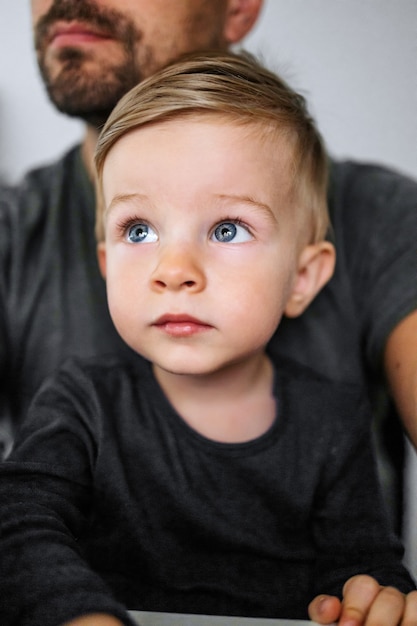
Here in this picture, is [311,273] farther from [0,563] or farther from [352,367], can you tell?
[0,563]

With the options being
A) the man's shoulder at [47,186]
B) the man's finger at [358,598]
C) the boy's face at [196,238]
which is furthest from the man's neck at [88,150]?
the man's finger at [358,598]

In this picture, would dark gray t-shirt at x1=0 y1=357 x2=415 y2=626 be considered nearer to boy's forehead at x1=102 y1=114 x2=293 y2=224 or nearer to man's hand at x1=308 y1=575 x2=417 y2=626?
man's hand at x1=308 y1=575 x2=417 y2=626

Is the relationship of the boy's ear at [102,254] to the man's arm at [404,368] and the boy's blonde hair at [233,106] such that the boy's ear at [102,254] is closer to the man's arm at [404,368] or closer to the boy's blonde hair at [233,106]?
the boy's blonde hair at [233,106]

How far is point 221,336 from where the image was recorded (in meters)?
0.54

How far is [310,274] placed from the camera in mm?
632

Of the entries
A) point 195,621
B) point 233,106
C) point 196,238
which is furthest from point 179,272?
point 195,621

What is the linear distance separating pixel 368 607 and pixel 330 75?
1.57ft

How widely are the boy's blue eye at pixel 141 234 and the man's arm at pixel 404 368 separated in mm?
266

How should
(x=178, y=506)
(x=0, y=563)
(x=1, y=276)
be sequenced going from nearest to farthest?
1. (x=0, y=563)
2. (x=178, y=506)
3. (x=1, y=276)

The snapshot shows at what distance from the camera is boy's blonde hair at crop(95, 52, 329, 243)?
1.76ft

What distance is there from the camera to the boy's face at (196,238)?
520 millimetres

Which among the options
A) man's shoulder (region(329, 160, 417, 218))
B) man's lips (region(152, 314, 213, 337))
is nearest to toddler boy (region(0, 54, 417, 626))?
man's lips (region(152, 314, 213, 337))

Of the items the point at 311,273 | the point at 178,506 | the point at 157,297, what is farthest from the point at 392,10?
the point at 178,506

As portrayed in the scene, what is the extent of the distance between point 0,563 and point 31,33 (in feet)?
1.55
